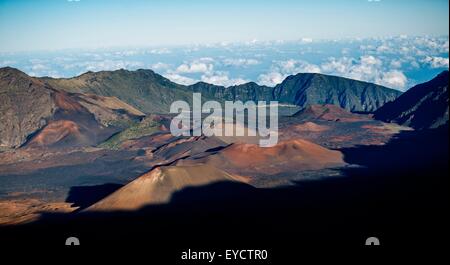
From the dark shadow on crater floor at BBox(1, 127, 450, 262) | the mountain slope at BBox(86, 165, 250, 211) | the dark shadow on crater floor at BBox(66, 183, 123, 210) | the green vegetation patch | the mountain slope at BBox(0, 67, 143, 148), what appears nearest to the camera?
the dark shadow on crater floor at BBox(1, 127, 450, 262)

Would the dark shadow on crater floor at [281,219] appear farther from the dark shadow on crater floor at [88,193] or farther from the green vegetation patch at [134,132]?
the green vegetation patch at [134,132]

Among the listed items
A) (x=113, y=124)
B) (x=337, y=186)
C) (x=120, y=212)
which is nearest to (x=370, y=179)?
(x=337, y=186)

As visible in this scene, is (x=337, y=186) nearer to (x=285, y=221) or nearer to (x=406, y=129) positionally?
(x=285, y=221)

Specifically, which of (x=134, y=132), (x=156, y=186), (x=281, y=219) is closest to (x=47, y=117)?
(x=134, y=132)

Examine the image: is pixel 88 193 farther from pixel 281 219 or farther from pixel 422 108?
pixel 422 108

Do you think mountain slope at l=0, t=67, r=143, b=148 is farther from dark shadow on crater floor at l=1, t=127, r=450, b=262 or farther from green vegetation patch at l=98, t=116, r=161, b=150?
dark shadow on crater floor at l=1, t=127, r=450, b=262

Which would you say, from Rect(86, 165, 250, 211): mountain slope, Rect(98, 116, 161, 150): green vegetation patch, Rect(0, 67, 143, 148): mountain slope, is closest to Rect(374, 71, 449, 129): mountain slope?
Rect(98, 116, 161, 150): green vegetation patch
